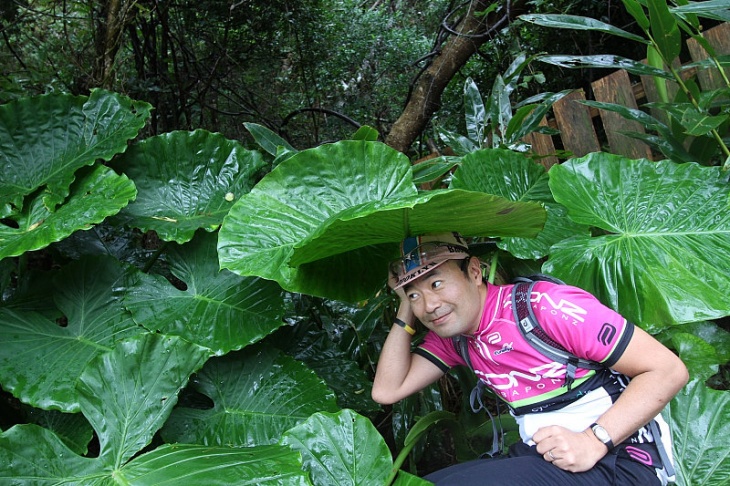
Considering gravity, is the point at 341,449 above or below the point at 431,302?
below

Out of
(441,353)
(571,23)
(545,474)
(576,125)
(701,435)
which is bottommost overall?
(701,435)

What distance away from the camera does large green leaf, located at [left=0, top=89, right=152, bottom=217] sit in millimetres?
1676

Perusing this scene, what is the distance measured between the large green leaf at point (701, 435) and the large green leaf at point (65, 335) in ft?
4.24

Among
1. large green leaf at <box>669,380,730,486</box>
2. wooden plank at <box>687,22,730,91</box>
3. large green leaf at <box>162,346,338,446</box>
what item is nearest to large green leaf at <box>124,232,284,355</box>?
large green leaf at <box>162,346,338,446</box>

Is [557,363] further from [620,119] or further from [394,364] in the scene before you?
[620,119]

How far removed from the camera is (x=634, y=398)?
104cm

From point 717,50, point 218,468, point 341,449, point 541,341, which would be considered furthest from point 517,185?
point 717,50

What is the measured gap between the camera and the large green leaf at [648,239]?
4.23 feet

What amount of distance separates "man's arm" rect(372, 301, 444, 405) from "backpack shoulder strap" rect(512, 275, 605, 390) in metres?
0.26

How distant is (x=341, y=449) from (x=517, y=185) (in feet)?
2.86

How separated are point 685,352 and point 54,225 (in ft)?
5.29

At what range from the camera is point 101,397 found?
1196 millimetres

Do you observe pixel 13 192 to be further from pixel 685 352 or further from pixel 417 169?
pixel 685 352

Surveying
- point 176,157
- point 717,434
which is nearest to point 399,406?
point 717,434
